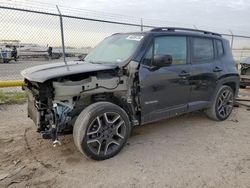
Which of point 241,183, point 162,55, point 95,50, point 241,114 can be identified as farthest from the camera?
point 241,114

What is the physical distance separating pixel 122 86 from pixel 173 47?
4.24 ft

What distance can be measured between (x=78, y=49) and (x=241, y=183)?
6.79 m

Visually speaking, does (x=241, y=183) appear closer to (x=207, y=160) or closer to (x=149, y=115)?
(x=207, y=160)

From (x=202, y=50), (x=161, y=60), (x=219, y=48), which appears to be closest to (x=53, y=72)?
(x=161, y=60)

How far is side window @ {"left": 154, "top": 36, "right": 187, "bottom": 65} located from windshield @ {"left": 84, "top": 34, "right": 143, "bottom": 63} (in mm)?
343

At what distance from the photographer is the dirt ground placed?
339 centimetres

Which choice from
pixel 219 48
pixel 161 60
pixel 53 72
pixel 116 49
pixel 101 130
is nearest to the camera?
pixel 53 72

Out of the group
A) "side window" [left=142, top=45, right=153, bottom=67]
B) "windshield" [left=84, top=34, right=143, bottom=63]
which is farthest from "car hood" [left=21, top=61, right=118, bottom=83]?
"side window" [left=142, top=45, right=153, bottom=67]

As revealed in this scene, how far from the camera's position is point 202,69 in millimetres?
5164

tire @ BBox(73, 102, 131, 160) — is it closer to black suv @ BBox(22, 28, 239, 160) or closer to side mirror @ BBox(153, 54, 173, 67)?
black suv @ BBox(22, 28, 239, 160)

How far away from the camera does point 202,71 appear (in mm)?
5168

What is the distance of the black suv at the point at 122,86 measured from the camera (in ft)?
12.2

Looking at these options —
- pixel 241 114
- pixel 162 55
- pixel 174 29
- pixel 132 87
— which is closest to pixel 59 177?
pixel 132 87

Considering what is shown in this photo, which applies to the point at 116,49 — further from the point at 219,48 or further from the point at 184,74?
the point at 219,48
